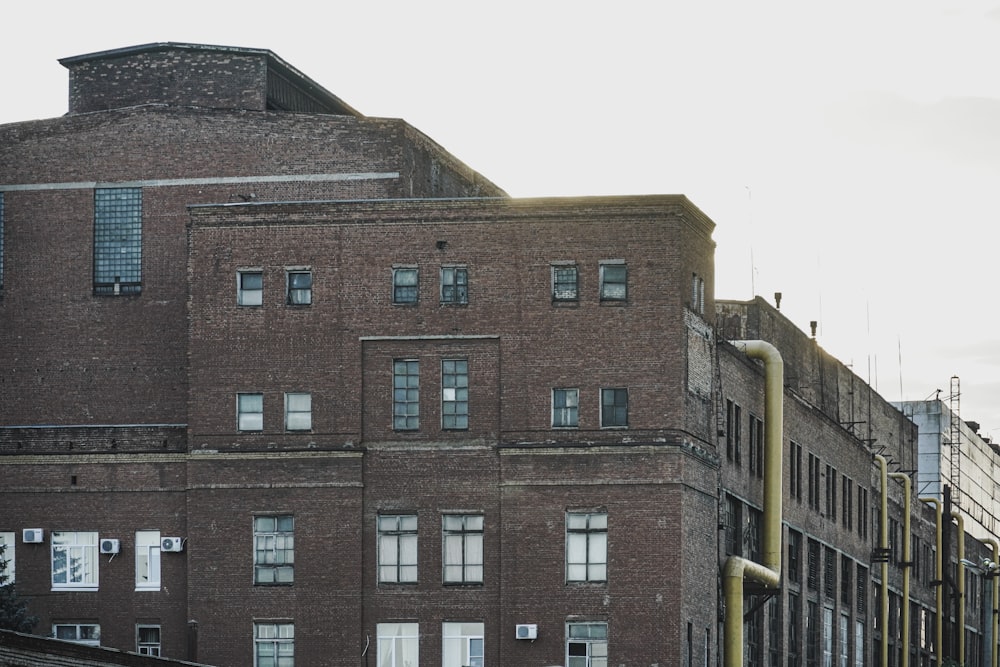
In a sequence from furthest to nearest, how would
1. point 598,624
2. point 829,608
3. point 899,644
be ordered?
point 899,644, point 829,608, point 598,624

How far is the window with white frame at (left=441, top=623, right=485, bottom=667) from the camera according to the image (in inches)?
2410

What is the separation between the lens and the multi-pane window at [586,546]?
61094 mm

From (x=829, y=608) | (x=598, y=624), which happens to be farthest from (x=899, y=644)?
(x=598, y=624)

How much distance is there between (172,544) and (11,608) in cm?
483

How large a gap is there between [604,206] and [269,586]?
1429 cm

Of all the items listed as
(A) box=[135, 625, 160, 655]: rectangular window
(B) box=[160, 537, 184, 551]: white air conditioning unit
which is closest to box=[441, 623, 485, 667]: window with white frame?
(B) box=[160, 537, 184, 551]: white air conditioning unit

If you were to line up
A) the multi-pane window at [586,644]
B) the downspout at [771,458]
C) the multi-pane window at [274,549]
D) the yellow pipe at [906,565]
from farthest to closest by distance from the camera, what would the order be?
the yellow pipe at [906,565], the downspout at [771,458], the multi-pane window at [274,549], the multi-pane window at [586,644]

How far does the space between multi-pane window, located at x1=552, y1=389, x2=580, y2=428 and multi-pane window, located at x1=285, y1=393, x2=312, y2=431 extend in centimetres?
700

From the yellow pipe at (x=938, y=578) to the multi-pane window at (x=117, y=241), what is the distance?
50147mm

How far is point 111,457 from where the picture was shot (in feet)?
214

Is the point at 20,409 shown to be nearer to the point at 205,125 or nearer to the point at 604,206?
the point at 205,125

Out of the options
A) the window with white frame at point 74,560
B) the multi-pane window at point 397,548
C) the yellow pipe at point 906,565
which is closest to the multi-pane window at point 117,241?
the window with white frame at point 74,560

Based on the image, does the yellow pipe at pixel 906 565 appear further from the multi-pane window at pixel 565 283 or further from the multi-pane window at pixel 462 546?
the multi-pane window at pixel 462 546

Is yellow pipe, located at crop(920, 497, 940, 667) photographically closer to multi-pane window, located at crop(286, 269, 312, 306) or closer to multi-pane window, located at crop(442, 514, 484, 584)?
multi-pane window, located at crop(442, 514, 484, 584)
